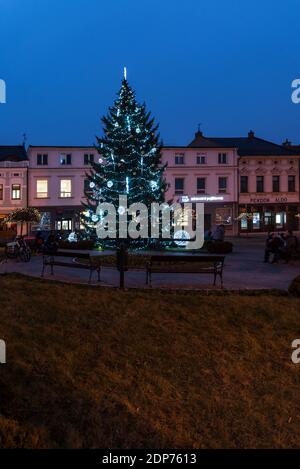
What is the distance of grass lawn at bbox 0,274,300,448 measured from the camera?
5.42 meters

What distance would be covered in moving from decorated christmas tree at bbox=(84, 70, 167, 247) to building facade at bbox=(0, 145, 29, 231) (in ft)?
73.4

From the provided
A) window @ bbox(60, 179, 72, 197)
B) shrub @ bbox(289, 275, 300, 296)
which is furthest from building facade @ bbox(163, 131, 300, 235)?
shrub @ bbox(289, 275, 300, 296)

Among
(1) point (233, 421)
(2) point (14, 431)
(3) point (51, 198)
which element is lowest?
(1) point (233, 421)

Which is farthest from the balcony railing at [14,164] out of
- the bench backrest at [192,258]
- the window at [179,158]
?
the bench backrest at [192,258]

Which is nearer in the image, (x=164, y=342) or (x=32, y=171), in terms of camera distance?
(x=164, y=342)

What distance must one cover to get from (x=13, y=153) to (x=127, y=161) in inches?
1106

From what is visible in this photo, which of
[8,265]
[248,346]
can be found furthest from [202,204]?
[248,346]

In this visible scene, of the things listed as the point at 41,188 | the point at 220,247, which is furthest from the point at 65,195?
the point at 220,247

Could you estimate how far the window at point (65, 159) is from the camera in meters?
51.5

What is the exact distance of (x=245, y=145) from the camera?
5928 centimetres

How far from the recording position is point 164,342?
829 cm
